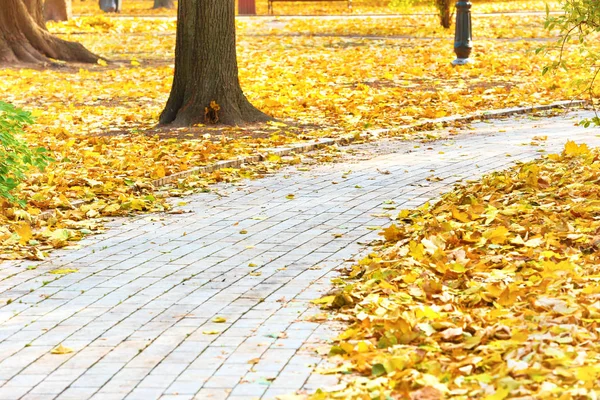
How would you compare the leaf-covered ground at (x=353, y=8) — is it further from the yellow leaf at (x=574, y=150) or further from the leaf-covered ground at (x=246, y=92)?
the yellow leaf at (x=574, y=150)

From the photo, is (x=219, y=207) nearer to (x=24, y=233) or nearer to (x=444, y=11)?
(x=24, y=233)

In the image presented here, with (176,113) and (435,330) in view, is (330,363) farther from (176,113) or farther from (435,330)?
(176,113)

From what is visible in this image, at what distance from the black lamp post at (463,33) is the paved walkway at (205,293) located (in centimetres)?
900

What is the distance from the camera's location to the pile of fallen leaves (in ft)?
14.9

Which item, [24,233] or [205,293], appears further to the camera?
[24,233]

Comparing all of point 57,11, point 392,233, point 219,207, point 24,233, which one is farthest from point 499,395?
point 57,11

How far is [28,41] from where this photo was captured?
66.6 ft

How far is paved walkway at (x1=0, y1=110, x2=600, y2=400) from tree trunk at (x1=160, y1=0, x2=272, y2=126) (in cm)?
A: 283

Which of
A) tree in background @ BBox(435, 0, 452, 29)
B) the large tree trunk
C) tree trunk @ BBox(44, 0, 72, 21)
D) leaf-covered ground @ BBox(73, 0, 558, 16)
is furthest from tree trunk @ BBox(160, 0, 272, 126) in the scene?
leaf-covered ground @ BBox(73, 0, 558, 16)

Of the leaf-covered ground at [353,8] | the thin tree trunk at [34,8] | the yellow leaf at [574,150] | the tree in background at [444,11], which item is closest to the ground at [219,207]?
the yellow leaf at [574,150]

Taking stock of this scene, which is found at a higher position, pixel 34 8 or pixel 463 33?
pixel 34 8

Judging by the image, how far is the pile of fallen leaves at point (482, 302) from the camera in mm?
4539

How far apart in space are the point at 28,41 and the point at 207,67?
8.69 m

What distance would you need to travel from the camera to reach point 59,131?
40.7ft
